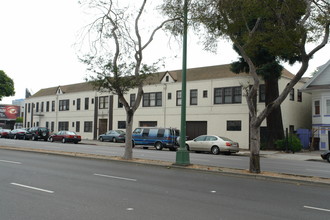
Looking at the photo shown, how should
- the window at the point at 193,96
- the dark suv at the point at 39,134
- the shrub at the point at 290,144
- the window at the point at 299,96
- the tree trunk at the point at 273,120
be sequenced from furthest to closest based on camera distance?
the dark suv at the point at 39,134 < the window at the point at 193,96 < the window at the point at 299,96 < the tree trunk at the point at 273,120 < the shrub at the point at 290,144

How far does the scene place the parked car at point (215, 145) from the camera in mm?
23992

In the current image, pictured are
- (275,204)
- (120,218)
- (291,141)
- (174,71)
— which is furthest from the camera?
(174,71)

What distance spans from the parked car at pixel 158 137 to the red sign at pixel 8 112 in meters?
61.8

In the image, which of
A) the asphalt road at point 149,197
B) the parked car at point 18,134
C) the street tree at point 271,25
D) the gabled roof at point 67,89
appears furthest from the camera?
the gabled roof at point 67,89

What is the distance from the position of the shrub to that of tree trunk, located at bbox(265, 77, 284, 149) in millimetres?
780

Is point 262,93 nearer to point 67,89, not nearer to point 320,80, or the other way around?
point 320,80

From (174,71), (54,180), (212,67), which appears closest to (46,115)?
(174,71)

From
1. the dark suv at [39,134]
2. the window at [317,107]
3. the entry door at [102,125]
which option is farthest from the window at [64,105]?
the window at [317,107]

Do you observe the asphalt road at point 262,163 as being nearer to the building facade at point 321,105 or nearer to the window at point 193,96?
the building facade at point 321,105

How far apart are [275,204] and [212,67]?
29.6 meters

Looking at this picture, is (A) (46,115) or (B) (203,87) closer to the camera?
(B) (203,87)

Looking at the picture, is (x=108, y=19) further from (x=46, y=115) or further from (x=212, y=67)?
(x=46, y=115)

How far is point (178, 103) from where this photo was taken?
35.7 m

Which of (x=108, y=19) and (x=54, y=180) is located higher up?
(x=108, y=19)
